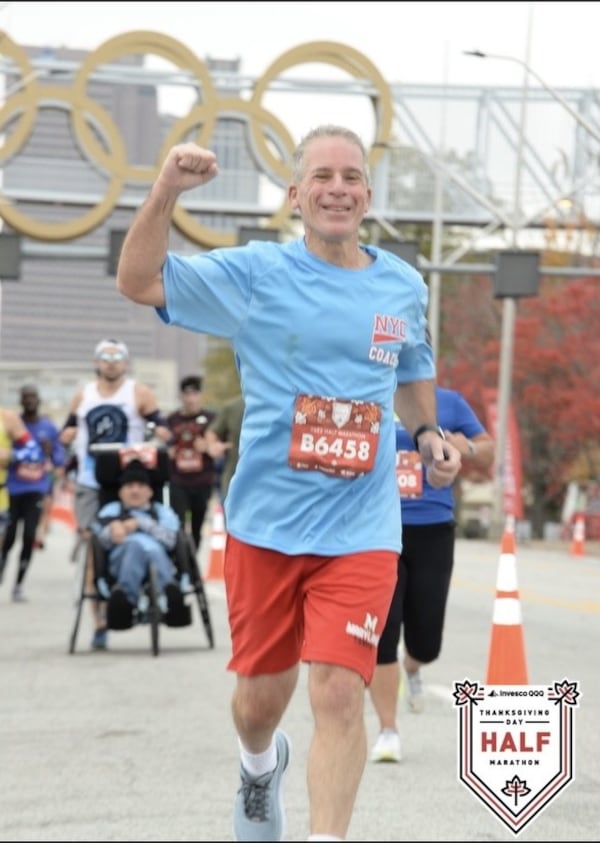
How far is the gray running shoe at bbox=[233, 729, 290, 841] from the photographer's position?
6.31 metres

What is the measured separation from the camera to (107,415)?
14.7m

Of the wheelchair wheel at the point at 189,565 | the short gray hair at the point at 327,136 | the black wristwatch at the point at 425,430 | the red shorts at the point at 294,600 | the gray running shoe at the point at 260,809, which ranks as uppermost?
the short gray hair at the point at 327,136

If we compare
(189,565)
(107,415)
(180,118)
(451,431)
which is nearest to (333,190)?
(451,431)

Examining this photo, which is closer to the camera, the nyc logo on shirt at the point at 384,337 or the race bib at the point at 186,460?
the nyc logo on shirt at the point at 384,337

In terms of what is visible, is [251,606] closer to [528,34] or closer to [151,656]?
[151,656]

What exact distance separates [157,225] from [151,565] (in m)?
7.80

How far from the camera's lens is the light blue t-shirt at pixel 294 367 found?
610cm

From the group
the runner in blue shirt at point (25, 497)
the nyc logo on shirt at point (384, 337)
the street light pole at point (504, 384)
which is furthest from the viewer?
the street light pole at point (504, 384)

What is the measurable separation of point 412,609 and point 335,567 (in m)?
3.51

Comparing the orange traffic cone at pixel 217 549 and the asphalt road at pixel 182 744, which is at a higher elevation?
the asphalt road at pixel 182 744

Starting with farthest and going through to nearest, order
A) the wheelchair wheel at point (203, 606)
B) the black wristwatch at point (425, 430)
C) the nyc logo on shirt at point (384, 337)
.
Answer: the wheelchair wheel at point (203, 606) < the black wristwatch at point (425, 430) < the nyc logo on shirt at point (384, 337)

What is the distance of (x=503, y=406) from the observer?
48469 millimetres

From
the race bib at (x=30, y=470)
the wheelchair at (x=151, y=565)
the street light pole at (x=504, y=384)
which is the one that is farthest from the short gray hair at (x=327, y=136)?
the street light pole at (x=504, y=384)

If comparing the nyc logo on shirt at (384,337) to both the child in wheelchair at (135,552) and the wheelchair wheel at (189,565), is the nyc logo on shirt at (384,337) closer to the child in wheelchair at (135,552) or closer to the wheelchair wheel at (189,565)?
the child in wheelchair at (135,552)
